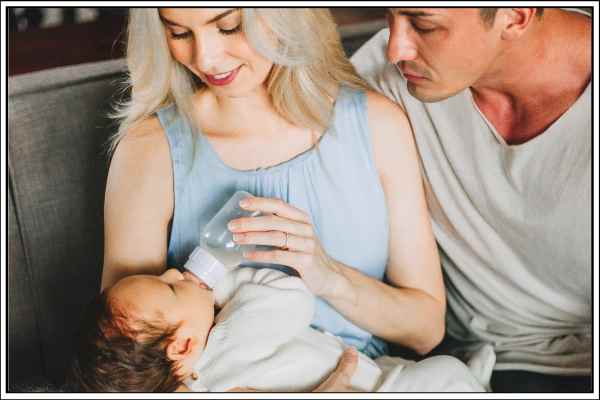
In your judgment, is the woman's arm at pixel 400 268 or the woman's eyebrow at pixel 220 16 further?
the woman's arm at pixel 400 268

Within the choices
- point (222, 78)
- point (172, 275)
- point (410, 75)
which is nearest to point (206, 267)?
point (172, 275)

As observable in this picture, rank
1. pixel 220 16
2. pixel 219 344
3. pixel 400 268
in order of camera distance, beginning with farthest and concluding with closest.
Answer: pixel 400 268 < pixel 219 344 < pixel 220 16

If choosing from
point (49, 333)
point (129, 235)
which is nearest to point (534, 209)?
point (129, 235)

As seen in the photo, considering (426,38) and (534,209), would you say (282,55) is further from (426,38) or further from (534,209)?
(534,209)

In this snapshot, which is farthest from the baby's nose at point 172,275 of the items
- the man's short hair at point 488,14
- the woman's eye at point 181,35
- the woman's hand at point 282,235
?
the man's short hair at point 488,14

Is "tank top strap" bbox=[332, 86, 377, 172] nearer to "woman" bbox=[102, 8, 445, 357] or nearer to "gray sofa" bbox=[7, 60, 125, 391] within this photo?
"woman" bbox=[102, 8, 445, 357]

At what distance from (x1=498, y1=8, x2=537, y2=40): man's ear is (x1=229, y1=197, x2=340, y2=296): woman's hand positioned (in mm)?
392

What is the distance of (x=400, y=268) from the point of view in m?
1.22

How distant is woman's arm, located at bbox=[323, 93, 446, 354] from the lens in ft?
3.80

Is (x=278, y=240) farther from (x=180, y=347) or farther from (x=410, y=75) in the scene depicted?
(x=410, y=75)

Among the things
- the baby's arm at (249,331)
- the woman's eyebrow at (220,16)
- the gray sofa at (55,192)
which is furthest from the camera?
the gray sofa at (55,192)

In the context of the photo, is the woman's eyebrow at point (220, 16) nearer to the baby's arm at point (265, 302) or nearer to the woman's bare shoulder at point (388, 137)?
the woman's bare shoulder at point (388, 137)

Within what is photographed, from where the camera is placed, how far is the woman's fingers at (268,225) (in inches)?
41.4

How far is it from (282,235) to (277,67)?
0.79ft
